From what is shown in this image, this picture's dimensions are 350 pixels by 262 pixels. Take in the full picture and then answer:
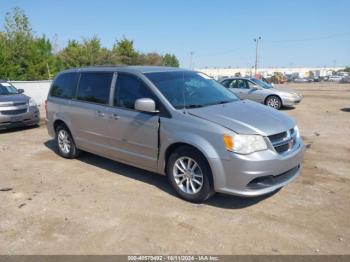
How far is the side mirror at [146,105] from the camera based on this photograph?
4.88 metres

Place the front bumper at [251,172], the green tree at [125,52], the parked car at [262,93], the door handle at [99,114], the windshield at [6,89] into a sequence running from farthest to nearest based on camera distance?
1. the green tree at [125,52]
2. the parked car at [262,93]
3. the windshield at [6,89]
4. the door handle at [99,114]
5. the front bumper at [251,172]

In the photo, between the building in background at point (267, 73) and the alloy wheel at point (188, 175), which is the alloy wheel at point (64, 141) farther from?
the building in background at point (267, 73)

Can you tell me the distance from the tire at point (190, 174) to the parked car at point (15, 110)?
7031mm

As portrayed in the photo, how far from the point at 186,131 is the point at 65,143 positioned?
3.49 meters

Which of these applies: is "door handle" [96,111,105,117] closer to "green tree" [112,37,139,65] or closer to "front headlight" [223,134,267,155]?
"front headlight" [223,134,267,155]

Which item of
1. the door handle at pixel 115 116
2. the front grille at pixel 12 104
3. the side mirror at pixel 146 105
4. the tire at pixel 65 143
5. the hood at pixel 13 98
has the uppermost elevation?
the side mirror at pixel 146 105

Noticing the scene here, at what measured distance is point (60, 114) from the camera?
23.1ft

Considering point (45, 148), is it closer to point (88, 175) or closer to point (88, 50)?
point (88, 175)

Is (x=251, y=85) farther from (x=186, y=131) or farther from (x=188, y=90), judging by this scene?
(x=186, y=131)

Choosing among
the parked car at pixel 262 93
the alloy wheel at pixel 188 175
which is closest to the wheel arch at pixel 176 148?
the alloy wheel at pixel 188 175

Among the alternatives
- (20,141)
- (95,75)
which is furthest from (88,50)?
(95,75)

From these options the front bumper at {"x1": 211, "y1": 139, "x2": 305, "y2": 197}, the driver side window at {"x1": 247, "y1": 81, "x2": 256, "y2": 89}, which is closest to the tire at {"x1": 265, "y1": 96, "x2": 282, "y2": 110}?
the driver side window at {"x1": 247, "y1": 81, "x2": 256, "y2": 89}

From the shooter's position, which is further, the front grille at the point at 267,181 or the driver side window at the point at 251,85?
the driver side window at the point at 251,85

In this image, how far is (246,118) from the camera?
15.2 feet
